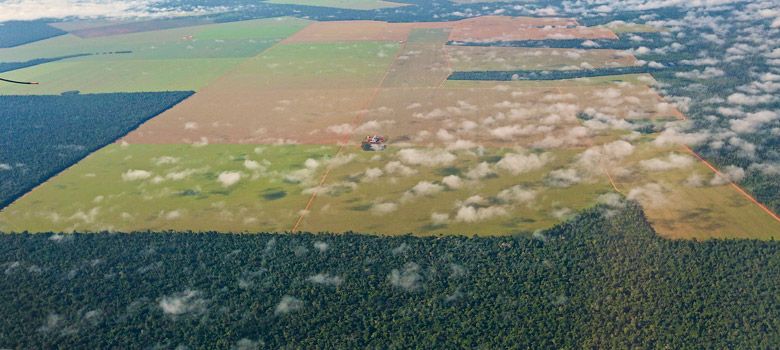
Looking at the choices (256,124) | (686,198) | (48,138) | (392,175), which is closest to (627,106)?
(686,198)

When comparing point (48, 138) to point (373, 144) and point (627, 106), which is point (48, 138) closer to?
point (373, 144)

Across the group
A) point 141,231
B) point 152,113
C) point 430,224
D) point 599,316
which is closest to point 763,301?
point 599,316

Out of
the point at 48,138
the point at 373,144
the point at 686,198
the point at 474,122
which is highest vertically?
the point at 48,138

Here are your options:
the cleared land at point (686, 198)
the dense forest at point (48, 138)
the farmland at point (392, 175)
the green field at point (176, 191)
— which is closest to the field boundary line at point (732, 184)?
the cleared land at point (686, 198)

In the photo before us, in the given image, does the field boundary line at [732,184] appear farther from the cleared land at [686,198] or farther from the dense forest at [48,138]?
the dense forest at [48,138]

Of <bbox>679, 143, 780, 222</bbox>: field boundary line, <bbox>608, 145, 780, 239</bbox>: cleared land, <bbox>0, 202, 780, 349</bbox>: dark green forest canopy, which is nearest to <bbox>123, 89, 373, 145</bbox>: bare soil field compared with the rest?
<bbox>0, 202, 780, 349</bbox>: dark green forest canopy
